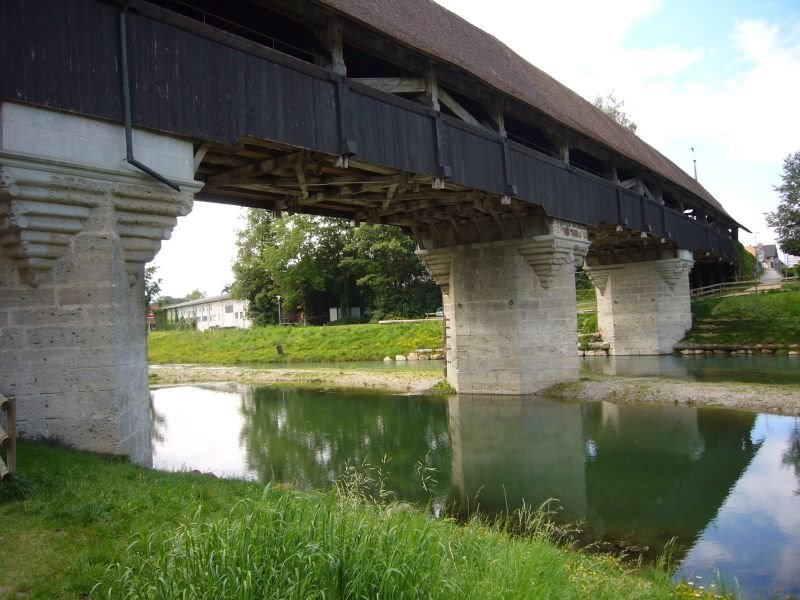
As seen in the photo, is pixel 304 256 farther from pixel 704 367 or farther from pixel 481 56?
pixel 481 56

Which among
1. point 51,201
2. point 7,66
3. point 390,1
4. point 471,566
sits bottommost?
point 471,566

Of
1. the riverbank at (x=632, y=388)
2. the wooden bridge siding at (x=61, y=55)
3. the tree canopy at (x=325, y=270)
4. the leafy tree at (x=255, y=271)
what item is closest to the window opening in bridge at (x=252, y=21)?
the wooden bridge siding at (x=61, y=55)

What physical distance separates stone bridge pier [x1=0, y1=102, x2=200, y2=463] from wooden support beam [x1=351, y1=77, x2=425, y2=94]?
442 cm

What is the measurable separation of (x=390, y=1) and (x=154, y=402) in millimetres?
13266

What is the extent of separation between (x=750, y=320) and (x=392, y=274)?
20.1 metres

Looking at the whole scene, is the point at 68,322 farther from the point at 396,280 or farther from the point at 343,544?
the point at 396,280

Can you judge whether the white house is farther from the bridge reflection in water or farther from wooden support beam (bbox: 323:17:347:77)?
wooden support beam (bbox: 323:17:347:77)

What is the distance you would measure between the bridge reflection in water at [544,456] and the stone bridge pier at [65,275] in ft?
8.97

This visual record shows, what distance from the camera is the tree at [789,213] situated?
35.2 metres

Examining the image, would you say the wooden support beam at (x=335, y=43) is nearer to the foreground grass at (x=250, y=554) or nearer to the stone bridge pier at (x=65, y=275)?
the stone bridge pier at (x=65, y=275)

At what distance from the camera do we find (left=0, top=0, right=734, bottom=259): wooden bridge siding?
230 inches

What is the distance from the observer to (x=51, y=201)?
5.84 meters

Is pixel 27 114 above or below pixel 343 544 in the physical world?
above

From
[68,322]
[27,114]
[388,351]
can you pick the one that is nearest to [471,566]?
[68,322]
